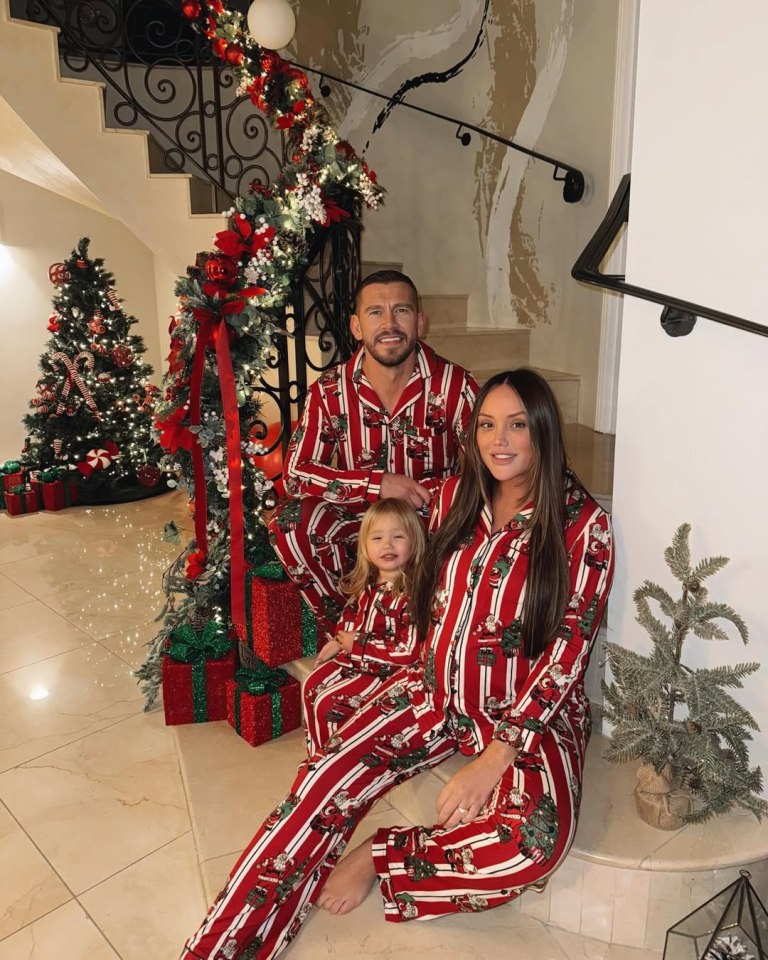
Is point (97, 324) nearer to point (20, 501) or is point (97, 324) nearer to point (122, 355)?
point (122, 355)

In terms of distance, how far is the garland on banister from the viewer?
2404 mm

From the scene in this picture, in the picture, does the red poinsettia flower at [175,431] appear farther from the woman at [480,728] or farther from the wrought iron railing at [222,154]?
the woman at [480,728]

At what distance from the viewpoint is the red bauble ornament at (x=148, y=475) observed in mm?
5371

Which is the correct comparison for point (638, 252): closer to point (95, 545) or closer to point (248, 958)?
point (248, 958)

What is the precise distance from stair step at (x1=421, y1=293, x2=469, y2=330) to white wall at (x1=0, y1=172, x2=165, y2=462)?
290cm

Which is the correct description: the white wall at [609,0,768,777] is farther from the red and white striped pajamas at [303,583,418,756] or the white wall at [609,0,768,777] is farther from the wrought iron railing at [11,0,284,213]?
the wrought iron railing at [11,0,284,213]

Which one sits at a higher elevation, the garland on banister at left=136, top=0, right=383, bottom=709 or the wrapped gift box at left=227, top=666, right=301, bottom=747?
the garland on banister at left=136, top=0, right=383, bottom=709

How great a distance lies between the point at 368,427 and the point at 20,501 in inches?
142

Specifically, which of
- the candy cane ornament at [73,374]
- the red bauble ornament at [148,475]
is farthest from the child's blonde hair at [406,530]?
the candy cane ornament at [73,374]

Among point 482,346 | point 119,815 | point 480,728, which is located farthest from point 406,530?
point 482,346

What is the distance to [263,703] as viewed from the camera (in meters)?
2.47

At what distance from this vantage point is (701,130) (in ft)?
5.12

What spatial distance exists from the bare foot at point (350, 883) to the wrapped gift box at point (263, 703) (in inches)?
28.6

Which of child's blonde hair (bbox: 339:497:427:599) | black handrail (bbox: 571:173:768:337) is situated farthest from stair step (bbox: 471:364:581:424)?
black handrail (bbox: 571:173:768:337)
